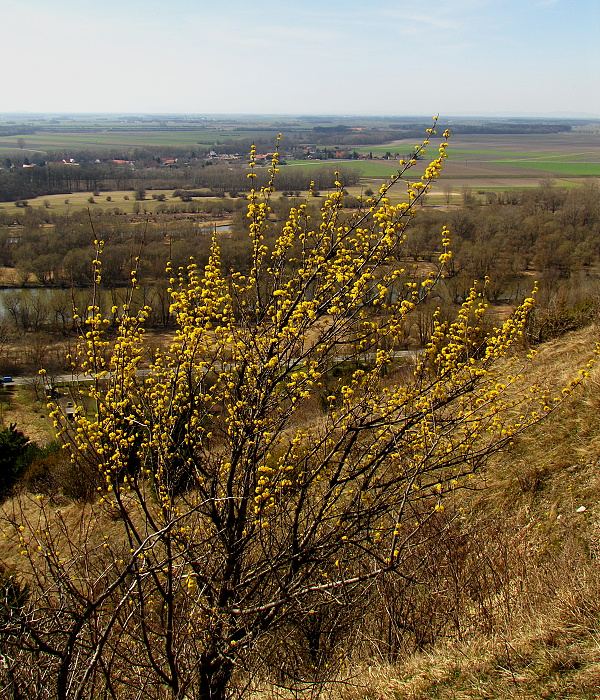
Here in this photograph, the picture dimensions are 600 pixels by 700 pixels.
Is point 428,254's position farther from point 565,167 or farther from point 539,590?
point 565,167

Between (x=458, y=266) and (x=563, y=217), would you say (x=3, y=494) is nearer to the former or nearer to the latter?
(x=458, y=266)

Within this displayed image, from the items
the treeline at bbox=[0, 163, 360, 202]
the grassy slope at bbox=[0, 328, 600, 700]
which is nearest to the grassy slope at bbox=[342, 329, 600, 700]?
the grassy slope at bbox=[0, 328, 600, 700]

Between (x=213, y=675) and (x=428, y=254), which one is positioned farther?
(x=428, y=254)

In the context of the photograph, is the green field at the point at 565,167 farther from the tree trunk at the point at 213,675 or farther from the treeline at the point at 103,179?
the tree trunk at the point at 213,675

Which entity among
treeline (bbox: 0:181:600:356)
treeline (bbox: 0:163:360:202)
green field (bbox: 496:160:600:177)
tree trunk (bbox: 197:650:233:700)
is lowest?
treeline (bbox: 0:181:600:356)

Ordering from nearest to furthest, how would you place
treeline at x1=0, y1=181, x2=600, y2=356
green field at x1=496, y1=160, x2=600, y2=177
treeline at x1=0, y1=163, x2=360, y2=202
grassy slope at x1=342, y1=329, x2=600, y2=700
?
1. grassy slope at x1=342, y1=329, x2=600, y2=700
2. treeline at x1=0, y1=181, x2=600, y2=356
3. treeline at x1=0, y1=163, x2=360, y2=202
4. green field at x1=496, y1=160, x2=600, y2=177

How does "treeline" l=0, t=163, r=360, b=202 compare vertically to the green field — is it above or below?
below

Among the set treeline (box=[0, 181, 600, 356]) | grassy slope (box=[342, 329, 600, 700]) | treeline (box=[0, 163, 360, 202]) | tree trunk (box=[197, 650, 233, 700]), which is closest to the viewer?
grassy slope (box=[342, 329, 600, 700])

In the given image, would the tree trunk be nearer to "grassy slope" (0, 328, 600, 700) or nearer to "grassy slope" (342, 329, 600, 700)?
"grassy slope" (0, 328, 600, 700)

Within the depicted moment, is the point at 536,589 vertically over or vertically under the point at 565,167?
under

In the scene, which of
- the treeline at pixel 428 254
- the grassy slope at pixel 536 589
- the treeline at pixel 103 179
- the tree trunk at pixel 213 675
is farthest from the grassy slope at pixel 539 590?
the treeline at pixel 103 179

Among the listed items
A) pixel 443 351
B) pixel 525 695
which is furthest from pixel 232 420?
pixel 525 695

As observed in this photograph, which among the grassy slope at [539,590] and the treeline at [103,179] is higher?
the treeline at [103,179]

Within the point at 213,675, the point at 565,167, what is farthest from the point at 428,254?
the point at 565,167
